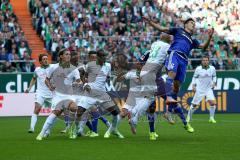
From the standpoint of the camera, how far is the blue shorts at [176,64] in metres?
18.6

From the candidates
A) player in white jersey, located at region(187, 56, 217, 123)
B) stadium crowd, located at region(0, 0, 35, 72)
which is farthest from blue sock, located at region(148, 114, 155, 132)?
stadium crowd, located at region(0, 0, 35, 72)

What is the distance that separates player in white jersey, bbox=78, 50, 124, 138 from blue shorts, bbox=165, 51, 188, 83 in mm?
2115

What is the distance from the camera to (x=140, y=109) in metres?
19.5

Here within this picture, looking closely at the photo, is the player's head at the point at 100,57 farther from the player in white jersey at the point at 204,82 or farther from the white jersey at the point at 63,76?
the player in white jersey at the point at 204,82

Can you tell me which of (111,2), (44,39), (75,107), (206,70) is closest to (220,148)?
(75,107)

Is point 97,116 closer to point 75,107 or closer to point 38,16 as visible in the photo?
point 75,107

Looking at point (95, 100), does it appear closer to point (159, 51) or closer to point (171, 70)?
point (159, 51)

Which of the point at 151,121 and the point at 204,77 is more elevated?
the point at 151,121

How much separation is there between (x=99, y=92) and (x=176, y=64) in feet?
8.62

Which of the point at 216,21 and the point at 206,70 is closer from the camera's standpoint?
the point at 206,70

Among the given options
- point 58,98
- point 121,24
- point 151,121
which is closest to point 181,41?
point 151,121

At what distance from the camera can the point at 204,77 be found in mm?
29438

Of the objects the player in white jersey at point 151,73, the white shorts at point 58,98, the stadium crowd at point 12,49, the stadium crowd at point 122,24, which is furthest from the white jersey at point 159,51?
the stadium crowd at point 12,49

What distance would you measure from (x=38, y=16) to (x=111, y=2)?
4.29m
